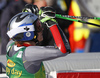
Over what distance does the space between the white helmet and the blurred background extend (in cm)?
379

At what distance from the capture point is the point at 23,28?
1.90 metres

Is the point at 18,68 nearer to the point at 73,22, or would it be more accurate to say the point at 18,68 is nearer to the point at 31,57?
the point at 31,57

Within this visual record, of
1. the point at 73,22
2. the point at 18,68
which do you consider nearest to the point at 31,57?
→ the point at 18,68

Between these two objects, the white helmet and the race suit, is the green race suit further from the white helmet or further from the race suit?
the white helmet

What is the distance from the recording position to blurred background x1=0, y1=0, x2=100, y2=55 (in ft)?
18.9

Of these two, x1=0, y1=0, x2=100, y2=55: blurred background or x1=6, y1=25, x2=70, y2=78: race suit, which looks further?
x1=0, y1=0, x2=100, y2=55: blurred background

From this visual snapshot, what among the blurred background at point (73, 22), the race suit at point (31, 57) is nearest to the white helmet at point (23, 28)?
the race suit at point (31, 57)

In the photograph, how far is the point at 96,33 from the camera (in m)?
6.45

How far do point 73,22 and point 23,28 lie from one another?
4409 mm

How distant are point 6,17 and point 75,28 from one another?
191 centimetres

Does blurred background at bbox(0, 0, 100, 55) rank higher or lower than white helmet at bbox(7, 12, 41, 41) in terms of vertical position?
lower

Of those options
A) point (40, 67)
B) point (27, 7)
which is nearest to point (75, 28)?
point (27, 7)

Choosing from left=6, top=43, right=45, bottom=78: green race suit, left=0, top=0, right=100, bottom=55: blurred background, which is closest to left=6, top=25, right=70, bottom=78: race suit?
left=6, top=43, right=45, bottom=78: green race suit

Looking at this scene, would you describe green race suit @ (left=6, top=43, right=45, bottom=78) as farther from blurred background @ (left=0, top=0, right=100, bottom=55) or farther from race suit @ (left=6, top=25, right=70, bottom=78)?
blurred background @ (left=0, top=0, right=100, bottom=55)
